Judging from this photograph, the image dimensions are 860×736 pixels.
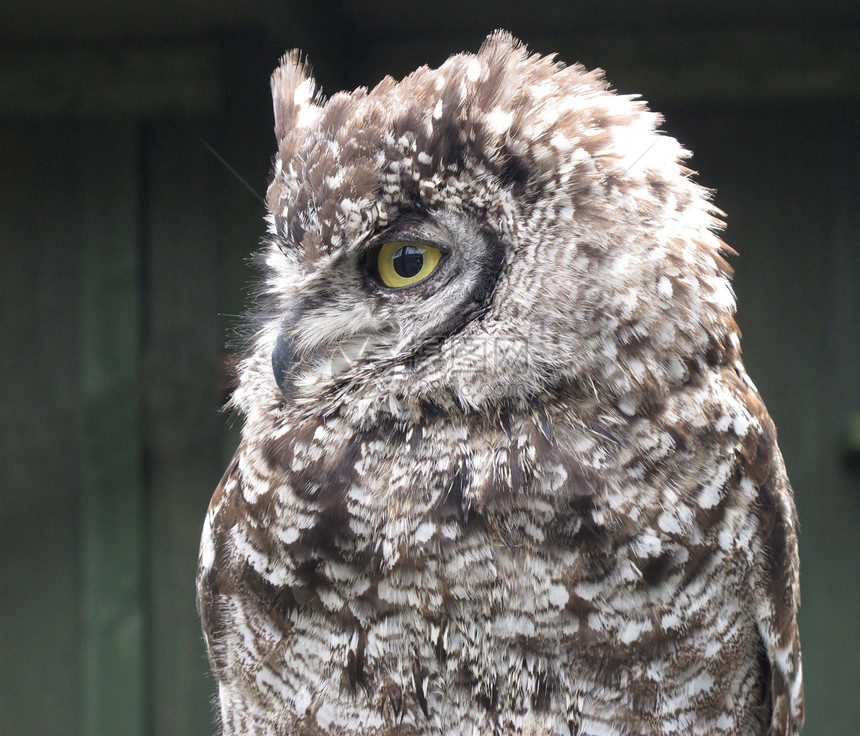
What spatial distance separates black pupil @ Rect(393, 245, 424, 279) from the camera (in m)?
0.78

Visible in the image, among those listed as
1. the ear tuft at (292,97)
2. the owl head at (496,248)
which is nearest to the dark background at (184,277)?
the ear tuft at (292,97)

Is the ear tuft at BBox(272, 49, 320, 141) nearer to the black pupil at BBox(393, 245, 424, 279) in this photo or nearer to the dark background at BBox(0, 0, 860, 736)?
the black pupil at BBox(393, 245, 424, 279)

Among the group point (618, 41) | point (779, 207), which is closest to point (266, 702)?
point (618, 41)

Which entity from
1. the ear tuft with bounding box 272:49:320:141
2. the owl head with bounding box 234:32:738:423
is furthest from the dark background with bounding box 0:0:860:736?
the owl head with bounding box 234:32:738:423

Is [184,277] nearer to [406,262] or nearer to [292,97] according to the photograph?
[292,97]

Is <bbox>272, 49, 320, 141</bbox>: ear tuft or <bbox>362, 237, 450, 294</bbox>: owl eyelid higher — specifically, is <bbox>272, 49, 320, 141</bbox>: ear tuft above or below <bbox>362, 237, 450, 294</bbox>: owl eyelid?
above

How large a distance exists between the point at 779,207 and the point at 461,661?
1.69 meters

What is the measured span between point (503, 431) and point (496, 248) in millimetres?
196

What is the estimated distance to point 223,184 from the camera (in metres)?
1.87

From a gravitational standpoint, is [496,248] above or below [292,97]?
below

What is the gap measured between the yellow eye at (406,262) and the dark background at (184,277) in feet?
3.31

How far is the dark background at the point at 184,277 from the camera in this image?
1763 mm

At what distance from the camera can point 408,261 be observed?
2.59ft

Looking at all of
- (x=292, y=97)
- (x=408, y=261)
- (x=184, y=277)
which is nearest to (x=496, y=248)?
(x=408, y=261)
